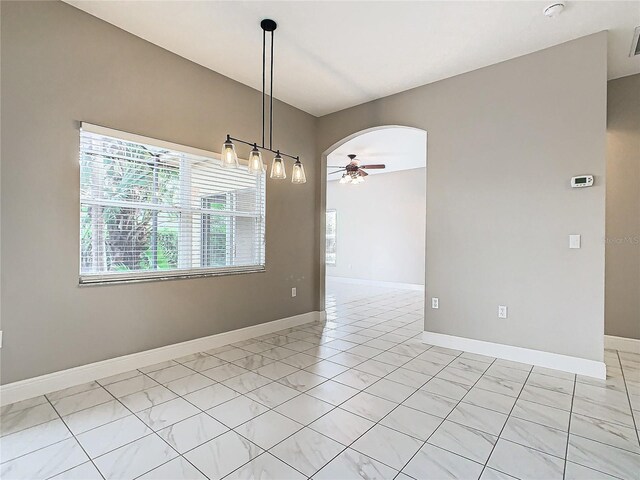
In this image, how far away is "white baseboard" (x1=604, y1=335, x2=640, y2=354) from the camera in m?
3.61

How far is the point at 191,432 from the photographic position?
2.02 metres

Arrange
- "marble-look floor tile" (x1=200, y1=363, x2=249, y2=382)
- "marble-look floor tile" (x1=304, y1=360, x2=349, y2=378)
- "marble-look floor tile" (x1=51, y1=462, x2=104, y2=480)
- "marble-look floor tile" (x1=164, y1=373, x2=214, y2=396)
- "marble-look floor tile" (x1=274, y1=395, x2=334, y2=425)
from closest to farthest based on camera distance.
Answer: "marble-look floor tile" (x1=51, y1=462, x2=104, y2=480), "marble-look floor tile" (x1=274, y1=395, x2=334, y2=425), "marble-look floor tile" (x1=164, y1=373, x2=214, y2=396), "marble-look floor tile" (x1=200, y1=363, x2=249, y2=382), "marble-look floor tile" (x1=304, y1=360, x2=349, y2=378)

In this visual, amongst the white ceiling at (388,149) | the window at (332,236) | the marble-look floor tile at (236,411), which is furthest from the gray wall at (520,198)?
the window at (332,236)

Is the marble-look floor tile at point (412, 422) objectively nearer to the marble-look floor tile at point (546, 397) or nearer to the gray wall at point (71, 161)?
the marble-look floor tile at point (546, 397)

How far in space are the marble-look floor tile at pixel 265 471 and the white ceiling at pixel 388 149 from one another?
418 centimetres

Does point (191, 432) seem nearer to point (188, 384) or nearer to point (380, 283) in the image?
point (188, 384)

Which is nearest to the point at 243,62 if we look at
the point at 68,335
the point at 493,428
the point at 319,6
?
Answer: the point at 319,6

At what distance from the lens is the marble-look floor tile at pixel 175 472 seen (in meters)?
1.63

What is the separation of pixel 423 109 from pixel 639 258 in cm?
291

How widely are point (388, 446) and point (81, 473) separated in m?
1.62

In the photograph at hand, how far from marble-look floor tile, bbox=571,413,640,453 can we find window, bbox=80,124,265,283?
10.8 ft

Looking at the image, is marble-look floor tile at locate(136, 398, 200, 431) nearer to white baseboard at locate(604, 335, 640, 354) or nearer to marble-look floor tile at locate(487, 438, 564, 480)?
marble-look floor tile at locate(487, 438, 564, 480)

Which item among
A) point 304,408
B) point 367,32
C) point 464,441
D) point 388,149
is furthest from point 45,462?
point 388,149

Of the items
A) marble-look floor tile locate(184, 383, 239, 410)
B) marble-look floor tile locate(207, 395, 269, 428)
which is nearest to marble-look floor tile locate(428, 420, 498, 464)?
marble-look floor tile locate(207, 395, 269, 428)
